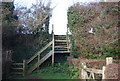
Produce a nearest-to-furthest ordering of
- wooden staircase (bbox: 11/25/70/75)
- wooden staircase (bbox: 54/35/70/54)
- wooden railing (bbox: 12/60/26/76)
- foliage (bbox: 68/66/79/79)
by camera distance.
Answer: foliage (bbox: 68/66/79/79) < wooden railing (bbox: 12/60/26/76) < wooden staircase (bbox: 11/25/70/75) < wooden staircase (bbox: 54/35/70/54)

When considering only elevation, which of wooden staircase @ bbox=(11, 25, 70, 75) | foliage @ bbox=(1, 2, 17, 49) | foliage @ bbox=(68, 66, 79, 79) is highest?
foliage @ bbox=(1, 2, 17, 49)

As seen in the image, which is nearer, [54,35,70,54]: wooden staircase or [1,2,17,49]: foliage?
[1,2,17,49]: foliage

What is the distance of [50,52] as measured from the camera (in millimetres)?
9516

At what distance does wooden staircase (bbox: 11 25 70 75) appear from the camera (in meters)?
8.80

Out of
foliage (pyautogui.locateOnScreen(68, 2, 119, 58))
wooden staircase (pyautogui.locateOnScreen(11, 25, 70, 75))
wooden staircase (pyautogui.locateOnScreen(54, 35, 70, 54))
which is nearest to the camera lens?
foliage (pyautogui.locateOnScreen(68, 2, 119, 58))

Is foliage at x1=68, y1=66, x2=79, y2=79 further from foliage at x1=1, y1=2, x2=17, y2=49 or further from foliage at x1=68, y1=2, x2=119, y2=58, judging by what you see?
foliage at x1=1, y1=2, x2=17, y2=49

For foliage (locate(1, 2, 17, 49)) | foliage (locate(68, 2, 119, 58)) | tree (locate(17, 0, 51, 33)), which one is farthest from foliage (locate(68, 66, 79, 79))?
tree (locate(17, 0, 51, 33))

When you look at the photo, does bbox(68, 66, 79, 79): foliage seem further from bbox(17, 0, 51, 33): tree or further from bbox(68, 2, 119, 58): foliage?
bbox(17, 0, 51, 33): tree

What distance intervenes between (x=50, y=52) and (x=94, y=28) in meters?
3.34

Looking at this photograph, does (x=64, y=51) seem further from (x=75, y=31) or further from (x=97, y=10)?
(x=97, y=10)

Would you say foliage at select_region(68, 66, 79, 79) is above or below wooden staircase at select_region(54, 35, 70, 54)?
below

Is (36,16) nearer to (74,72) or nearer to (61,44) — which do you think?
(61,44)

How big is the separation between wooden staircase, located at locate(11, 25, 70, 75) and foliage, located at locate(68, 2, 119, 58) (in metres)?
1.50

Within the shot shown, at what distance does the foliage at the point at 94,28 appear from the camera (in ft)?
20.5
